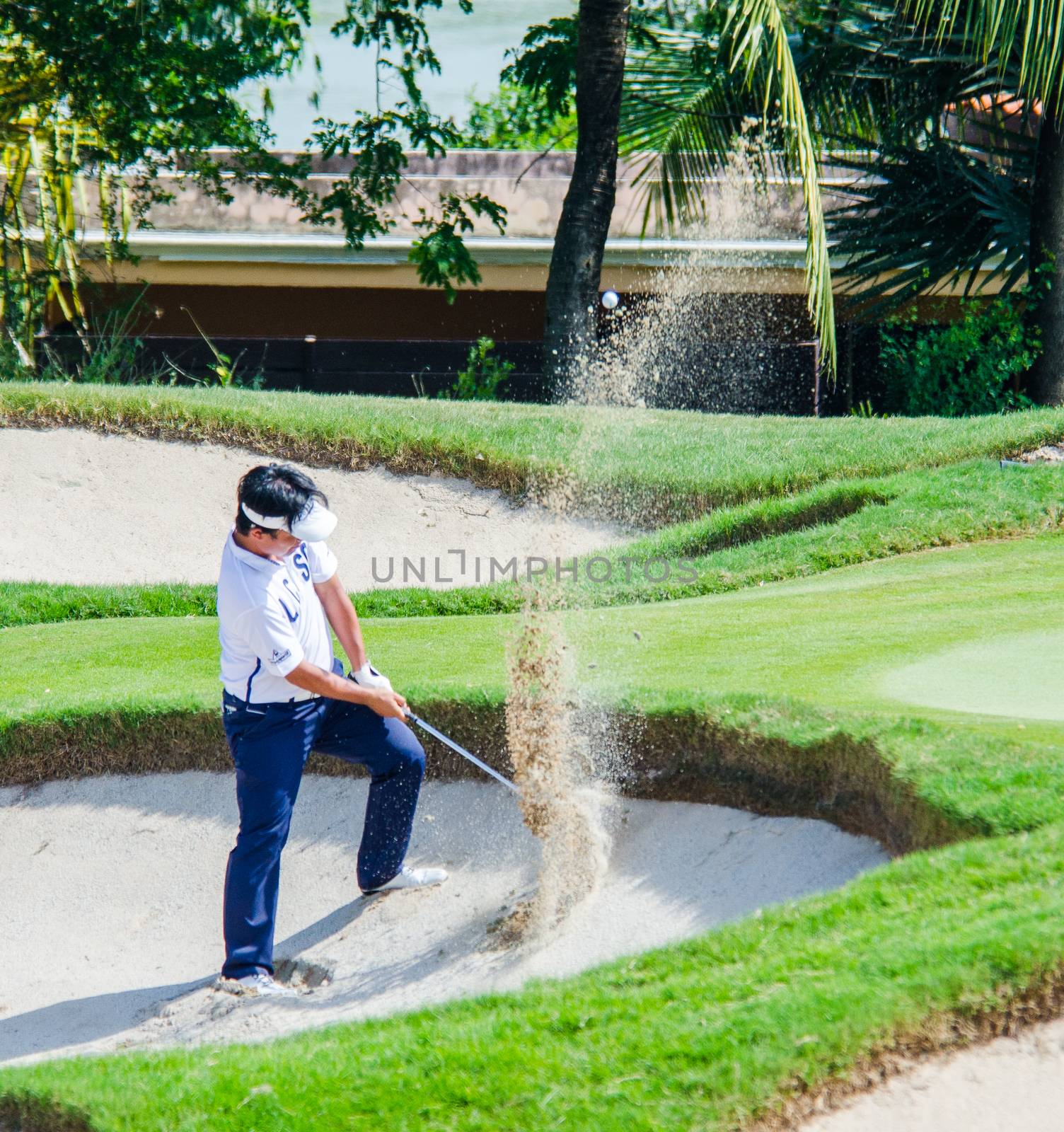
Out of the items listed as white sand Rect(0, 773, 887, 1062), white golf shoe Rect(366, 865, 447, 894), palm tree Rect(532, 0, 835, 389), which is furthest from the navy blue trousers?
palm tree Rect(532, 0, 835, 389)

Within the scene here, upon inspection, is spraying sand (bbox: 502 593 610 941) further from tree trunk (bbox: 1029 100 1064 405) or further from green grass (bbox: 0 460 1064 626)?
tree trunk (bbox: 1029 100 1064 405)

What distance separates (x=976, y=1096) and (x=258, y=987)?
9.62ft

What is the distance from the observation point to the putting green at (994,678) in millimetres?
5695

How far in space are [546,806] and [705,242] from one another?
17867 millimetres

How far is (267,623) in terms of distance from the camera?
4.76 meters

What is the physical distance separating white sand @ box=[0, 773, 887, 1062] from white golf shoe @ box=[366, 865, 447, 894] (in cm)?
4

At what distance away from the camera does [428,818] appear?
5.93 m

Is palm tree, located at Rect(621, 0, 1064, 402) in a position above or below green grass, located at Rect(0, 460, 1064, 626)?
above

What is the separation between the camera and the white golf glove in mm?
5152

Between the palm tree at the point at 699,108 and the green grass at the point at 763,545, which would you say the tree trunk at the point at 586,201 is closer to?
the palm tree at the point at 699,108

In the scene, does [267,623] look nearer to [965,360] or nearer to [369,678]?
[369,678]

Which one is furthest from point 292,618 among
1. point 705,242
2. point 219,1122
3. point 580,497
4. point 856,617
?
point 705,242

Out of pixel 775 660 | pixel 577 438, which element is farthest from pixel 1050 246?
pixel 775 660

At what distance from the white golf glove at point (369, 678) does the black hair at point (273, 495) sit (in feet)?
2.45
